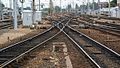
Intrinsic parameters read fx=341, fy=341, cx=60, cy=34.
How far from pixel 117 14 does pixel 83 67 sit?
64.9 meters

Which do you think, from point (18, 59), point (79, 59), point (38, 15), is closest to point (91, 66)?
point (79, 59)

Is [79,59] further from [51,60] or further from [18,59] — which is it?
[18,59]

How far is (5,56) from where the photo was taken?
13.9 m

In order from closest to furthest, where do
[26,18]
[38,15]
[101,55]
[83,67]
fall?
1. [83,67]
2. [101,55]
3. [26,18]
4. [38,15]

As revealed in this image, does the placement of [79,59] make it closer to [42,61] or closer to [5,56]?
[42,61]

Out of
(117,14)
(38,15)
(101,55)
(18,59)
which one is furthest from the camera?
(117,14)

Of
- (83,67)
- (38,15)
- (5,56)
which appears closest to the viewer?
(83,67)

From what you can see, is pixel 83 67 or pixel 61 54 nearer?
pixel 83 67

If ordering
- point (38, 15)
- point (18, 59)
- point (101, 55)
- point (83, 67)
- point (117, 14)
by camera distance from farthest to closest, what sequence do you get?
1. point (117, 14)
2. point (38, 15)
3. point (101, 55)
4. point (18, 59)
5. point (83, 67)

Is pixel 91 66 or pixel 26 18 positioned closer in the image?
pixel 91 66

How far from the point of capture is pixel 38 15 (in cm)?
5412

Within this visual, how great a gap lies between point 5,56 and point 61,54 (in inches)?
99.1

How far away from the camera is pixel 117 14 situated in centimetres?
7500

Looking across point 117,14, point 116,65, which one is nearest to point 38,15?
point 117,14
